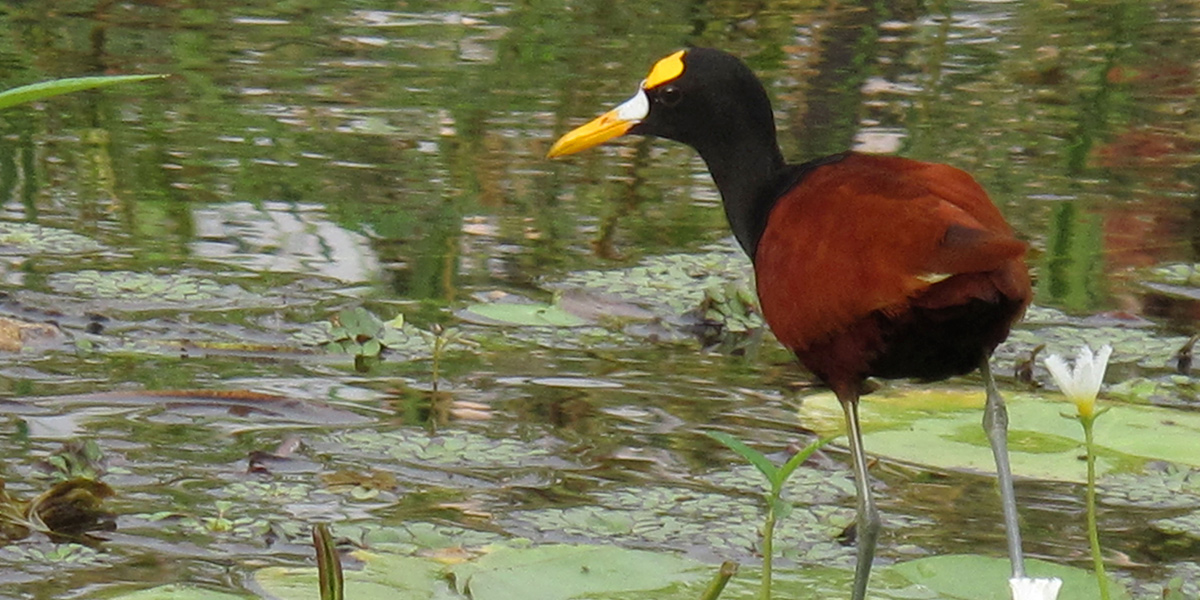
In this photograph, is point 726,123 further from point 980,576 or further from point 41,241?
point 41,241

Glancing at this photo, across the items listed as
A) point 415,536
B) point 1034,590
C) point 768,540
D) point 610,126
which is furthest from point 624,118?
point 1034,590

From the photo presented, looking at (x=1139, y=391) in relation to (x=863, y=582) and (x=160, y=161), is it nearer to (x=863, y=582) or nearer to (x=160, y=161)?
(x=863, y=582)

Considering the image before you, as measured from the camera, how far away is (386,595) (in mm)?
2619

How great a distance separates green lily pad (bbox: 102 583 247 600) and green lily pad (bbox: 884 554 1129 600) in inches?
37.9

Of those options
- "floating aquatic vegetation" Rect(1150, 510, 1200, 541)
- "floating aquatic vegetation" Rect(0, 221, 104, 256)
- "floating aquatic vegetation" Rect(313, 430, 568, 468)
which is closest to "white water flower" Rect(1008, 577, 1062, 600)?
"floating aquatic vegetation" Rect(1150, 510, 1200, 541)

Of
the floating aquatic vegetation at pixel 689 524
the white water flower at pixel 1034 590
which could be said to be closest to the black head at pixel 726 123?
the floating aquatic vegetation at pixel 689 524

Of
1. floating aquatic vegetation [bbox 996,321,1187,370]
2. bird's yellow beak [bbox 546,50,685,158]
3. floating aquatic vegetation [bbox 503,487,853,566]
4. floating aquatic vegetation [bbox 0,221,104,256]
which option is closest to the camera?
floating aquatic vegetation [bbox 503,487,853,566]

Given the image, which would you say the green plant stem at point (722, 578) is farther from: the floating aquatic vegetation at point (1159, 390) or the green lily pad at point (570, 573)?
the floating aquatic vegetation at point (1159, 390)

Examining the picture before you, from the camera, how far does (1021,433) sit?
138 inches

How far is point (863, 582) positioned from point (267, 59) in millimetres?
4582

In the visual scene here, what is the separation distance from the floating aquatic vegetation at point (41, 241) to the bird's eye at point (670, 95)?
1689 millimetres

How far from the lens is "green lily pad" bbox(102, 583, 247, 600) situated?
2570mm

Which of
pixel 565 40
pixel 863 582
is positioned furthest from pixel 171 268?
pixel 565 40

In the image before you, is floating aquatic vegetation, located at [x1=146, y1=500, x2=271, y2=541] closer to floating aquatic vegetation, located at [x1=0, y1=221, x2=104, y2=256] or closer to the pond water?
the pond water
